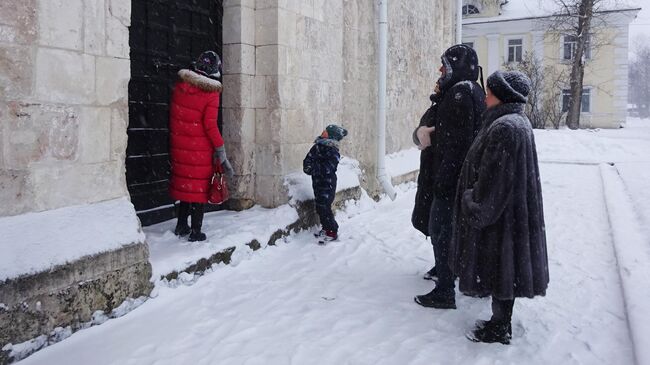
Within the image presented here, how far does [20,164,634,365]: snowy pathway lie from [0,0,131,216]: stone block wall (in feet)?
2.87

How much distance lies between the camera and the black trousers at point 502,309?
323 cm

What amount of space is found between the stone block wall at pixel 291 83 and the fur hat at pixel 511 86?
276cm

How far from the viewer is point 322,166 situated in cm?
544

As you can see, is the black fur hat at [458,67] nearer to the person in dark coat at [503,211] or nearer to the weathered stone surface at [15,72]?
the person in dark coat at [503,211]

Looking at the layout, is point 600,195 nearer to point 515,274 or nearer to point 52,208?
point 515,274

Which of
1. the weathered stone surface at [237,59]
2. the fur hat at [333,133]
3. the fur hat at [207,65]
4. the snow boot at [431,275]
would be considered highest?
the weathered stone surface at [237,59]

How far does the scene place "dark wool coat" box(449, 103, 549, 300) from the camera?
303 centimetres

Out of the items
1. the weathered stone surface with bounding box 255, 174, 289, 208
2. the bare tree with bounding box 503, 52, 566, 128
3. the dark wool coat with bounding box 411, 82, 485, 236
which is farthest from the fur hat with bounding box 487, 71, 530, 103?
the bare tree with bounding box 503, 52, 566, 128

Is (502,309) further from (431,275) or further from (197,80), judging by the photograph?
(197,80)

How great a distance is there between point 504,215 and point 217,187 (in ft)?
7.67

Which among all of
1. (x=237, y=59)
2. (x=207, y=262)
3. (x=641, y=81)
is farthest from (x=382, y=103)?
(x=641, y=81)

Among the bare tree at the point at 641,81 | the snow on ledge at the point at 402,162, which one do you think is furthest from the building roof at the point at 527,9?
the bare tree at the point at 641,81

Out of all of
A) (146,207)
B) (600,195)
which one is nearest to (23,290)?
(146,207)

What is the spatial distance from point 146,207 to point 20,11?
91.5 inches
